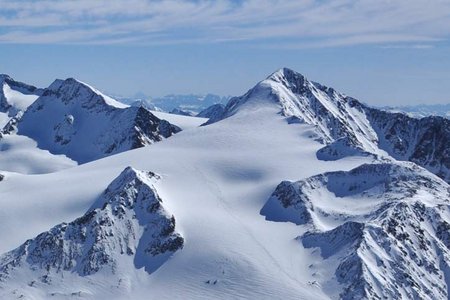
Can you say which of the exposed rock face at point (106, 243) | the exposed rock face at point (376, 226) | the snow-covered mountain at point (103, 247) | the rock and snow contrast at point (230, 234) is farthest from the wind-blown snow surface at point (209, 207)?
the exposed rock face at point (376, 226)

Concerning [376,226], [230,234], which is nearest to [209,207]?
[230,234]

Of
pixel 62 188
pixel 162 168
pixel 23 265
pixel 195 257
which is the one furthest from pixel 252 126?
pixel 23 265

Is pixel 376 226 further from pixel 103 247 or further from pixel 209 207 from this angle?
pixel 103 247

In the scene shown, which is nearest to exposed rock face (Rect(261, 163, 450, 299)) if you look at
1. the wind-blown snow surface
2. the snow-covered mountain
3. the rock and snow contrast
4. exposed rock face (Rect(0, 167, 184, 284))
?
the rock and snow contrast

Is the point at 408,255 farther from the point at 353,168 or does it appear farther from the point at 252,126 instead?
the point at 252,126

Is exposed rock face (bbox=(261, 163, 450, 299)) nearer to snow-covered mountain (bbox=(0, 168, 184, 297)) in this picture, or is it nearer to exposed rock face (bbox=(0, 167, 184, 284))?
exposed rock face (bbox=(0, 167, 184, 284))

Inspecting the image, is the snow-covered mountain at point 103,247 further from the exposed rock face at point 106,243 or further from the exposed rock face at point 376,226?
the exposed rock face at point 376,226
